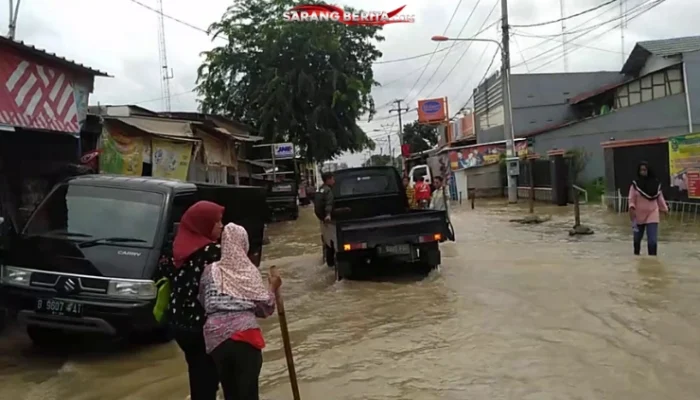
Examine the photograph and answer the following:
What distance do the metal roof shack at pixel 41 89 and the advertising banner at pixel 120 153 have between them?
3.17 ft

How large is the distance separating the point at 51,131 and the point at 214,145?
8779 millimetres

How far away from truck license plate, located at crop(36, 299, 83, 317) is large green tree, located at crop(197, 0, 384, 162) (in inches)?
993

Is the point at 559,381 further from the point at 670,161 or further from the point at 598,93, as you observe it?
the point at 598,93

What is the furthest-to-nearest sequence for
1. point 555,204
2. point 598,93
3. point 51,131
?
point 598,93, point 555,204, point 51,131

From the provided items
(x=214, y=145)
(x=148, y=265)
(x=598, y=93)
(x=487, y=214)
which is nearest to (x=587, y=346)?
(x=148, y=265)

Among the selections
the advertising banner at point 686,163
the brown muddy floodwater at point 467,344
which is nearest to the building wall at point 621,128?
the advertising banner at point 686,163

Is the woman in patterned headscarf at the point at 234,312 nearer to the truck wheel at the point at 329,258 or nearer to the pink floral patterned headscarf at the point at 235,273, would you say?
the pink floral patterned headscarf at the point at 235,273

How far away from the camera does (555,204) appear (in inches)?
1179

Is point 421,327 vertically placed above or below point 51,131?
below

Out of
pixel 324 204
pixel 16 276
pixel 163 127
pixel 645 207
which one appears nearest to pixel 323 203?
pixel 324 204

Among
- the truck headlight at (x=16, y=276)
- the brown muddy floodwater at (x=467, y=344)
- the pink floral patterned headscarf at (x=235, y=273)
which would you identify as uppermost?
the pink floral patterned headscarf at (x=235, y=273)

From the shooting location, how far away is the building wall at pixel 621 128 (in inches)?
1262

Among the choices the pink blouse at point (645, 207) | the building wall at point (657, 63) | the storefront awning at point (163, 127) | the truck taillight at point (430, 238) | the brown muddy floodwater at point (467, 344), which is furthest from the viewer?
the building wall at point (657, 63)

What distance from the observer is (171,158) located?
14.5m
